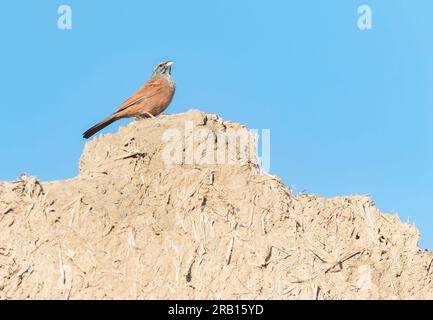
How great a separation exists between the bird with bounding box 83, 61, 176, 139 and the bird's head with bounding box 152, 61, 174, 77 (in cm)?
22

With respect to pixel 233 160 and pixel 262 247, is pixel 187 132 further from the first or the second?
pixel 262 247

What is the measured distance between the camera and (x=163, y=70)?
74.3 feet

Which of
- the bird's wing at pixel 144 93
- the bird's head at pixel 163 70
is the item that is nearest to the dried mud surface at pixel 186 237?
the bird's wing at pixel 144 93

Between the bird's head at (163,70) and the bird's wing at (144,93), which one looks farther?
the bird's head at (163,70)

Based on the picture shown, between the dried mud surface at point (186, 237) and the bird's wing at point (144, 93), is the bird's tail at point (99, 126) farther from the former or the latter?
the dried mud surface at point (186, 237)

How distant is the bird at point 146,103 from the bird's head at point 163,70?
8.5 inches

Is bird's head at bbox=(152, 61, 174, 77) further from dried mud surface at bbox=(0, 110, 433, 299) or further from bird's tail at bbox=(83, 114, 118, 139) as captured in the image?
dried mud surface at bbox=(0, 110, 433, 299)

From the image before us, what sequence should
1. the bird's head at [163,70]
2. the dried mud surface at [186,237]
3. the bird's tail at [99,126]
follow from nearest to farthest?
the dried mud surface at [186,237] < the bird's tail at [99,126] < the bird's head at [163,70]

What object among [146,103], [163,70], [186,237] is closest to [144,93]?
[146,103]

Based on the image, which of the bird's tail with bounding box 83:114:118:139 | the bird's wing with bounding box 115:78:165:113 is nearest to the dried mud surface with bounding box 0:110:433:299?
the bird's wing with bounding box 115:78:165:113

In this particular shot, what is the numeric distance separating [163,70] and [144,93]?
1.00 meters

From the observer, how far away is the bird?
2178 cm

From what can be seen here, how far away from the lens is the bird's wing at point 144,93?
71.4 feet
